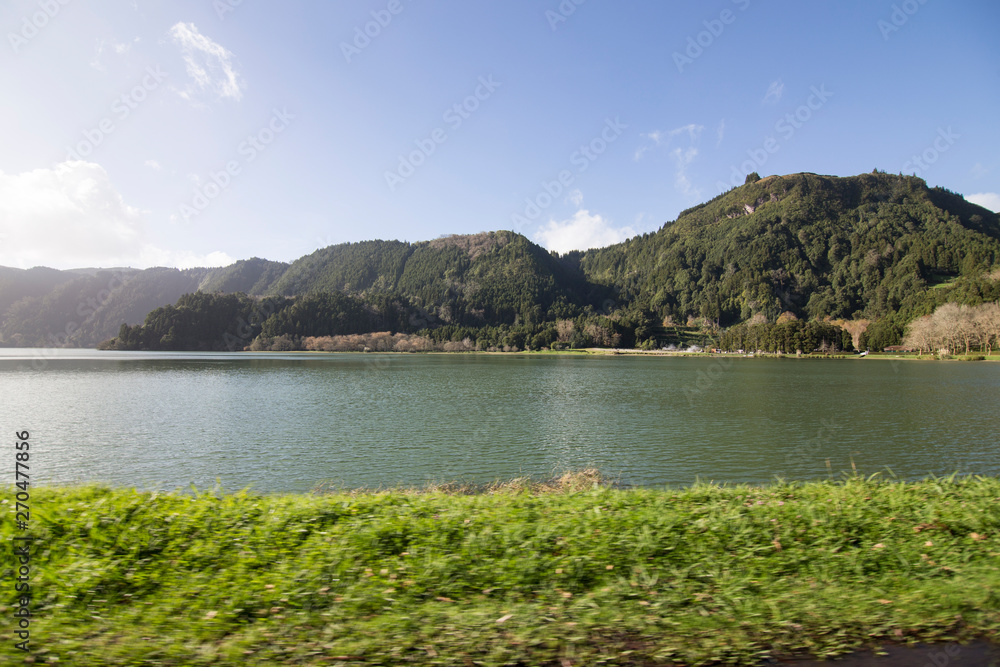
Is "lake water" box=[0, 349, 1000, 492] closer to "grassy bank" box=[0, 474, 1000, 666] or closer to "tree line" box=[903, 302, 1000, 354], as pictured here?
"grassy bank" box=[0, 474, 1000, 666]

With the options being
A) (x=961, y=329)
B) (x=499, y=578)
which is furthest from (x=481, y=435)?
(x=961, y=329)

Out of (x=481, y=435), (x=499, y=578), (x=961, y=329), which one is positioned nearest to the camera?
(x=499, y=578)

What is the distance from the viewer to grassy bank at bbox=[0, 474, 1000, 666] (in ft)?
16.3

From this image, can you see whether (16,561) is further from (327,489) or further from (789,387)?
(789,387)

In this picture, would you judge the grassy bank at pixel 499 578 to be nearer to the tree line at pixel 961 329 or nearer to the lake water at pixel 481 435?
the lake water at pixel 481 435

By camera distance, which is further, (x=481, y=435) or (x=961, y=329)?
(x=961, y=329)

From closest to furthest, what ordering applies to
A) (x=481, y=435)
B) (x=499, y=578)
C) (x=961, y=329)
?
(x=499, y=578) → (x=481, y=435) → (x=961, y=329)

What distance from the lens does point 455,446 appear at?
78.4 feet

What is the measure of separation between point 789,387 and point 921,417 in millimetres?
24046

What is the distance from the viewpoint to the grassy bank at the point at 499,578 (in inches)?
195

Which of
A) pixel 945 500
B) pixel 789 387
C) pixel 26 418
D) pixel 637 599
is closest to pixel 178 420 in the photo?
pixel 26 418

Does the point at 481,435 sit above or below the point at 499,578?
below

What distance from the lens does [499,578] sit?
657 centimetres

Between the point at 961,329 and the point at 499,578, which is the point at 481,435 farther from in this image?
the point at 961,329
